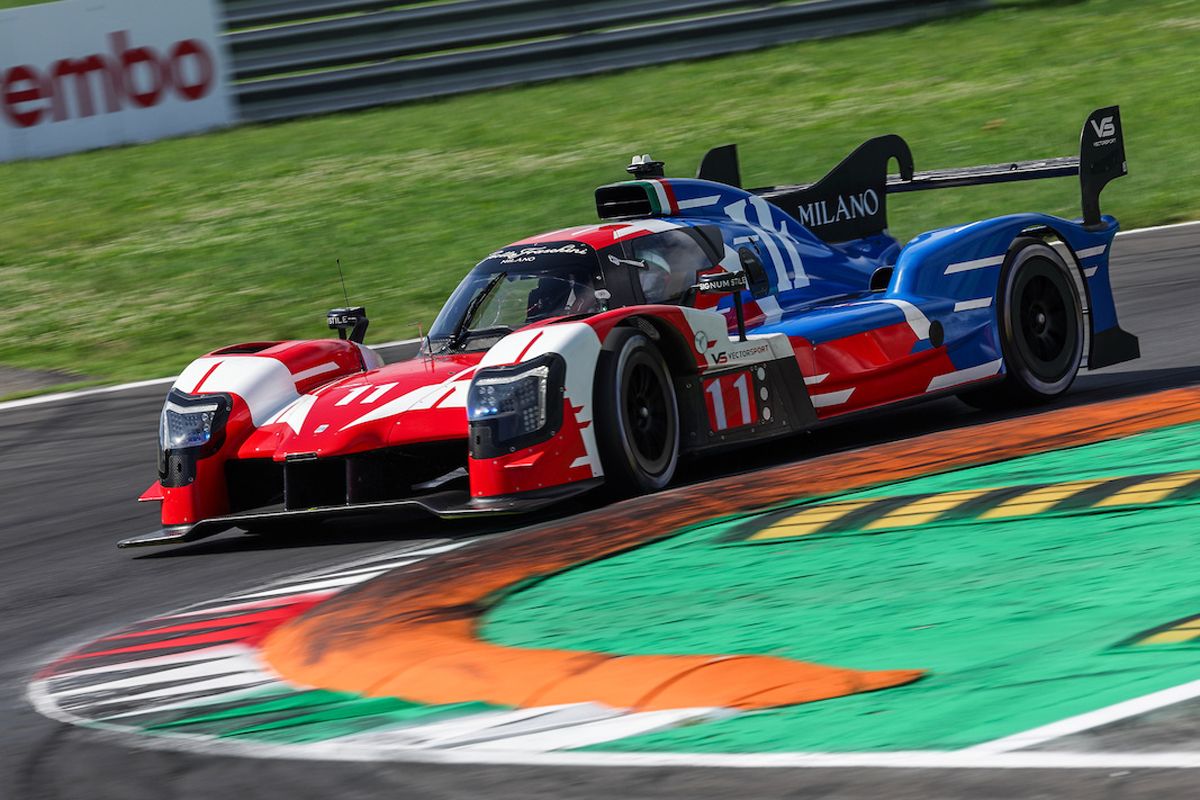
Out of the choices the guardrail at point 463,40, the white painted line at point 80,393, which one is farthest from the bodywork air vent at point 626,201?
the guardrail at point 463,40

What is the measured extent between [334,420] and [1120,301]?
624 centimetres

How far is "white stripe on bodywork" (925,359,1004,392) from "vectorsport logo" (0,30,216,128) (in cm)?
1148

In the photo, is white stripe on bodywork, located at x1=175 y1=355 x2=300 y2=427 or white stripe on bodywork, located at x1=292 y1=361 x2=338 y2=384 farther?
white stripe on bodywork, located at x1=292 y1=361 x2=338 y2=384

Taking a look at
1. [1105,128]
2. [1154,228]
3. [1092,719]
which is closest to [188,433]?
[1092,719]

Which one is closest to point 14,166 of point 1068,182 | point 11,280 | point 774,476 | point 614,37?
point 11,280

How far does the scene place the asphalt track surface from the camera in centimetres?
350

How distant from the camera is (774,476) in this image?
7.49 m

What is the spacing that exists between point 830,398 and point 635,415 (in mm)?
1167

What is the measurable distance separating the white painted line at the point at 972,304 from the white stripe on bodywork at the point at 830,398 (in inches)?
34.6

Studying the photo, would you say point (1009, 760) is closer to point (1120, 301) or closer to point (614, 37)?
point (1120, 301)

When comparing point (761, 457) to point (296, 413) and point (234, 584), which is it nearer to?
point (296, 413)

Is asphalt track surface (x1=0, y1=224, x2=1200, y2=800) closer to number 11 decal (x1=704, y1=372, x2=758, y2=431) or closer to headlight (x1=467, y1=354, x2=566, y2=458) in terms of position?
number 11 decal (x1=704, y1=372, x2=758, y2=431)

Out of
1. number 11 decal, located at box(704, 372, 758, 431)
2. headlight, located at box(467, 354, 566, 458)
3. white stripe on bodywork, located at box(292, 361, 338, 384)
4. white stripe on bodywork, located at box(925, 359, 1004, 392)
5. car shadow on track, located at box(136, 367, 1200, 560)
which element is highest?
white stripe on bodywork, located at box(292, 361, 338, 384)

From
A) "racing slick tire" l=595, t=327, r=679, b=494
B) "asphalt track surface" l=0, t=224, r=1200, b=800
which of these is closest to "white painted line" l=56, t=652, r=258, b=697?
"asphalt track surface" l=0, t=224, r=1200, b=800
